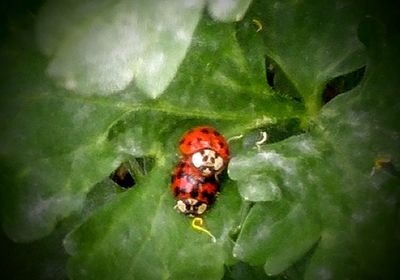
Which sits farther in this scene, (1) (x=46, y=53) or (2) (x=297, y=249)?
(2) (x=297, y=249)

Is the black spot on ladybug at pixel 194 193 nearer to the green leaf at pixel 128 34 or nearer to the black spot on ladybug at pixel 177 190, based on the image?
the black spot on ladybug at pixel 177 190

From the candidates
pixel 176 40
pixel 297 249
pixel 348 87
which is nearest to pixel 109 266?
pixel 297 249

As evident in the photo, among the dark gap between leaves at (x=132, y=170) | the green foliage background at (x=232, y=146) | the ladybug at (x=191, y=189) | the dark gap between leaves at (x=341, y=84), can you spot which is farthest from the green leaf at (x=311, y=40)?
the dark gap between leaves at (x=132, y=170)

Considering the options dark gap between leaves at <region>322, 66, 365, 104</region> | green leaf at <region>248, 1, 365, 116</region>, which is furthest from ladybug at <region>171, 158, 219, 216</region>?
dark gap between leaves at <region>322, 66, 365, 104</region>

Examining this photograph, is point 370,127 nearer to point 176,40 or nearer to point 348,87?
point 348,87

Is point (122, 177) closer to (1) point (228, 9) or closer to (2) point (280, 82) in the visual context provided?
(2) point (280, 82)
